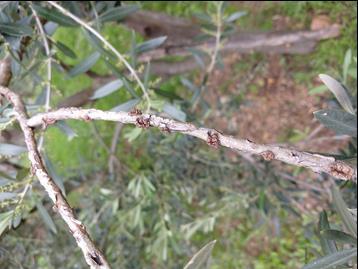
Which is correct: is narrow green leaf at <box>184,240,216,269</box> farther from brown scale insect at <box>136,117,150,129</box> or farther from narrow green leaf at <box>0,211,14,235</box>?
narrow green leaf at <box>0,211,14,235</box>

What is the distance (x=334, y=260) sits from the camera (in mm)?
632

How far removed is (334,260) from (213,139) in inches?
9.8

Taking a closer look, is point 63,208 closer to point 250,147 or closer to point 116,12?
point 250,147

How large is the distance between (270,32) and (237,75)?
894mm

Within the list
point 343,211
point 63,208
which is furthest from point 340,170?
point 63,208

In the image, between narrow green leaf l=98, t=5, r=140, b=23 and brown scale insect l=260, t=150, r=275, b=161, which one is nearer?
brown scale insect l=260, t=150, r=275, b=161

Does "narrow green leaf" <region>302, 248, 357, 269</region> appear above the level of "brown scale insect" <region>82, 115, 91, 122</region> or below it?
below

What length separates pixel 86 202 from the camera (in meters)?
2.19

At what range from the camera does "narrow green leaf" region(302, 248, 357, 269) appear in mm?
→ 621

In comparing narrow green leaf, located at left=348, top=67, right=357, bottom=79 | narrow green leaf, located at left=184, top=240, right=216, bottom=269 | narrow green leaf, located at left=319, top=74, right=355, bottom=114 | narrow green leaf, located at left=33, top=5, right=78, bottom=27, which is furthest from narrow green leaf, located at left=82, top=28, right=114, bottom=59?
narrow green leaf, located at left=348, top=67, right=357, bottom=79

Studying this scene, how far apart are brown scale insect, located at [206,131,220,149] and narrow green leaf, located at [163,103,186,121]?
650mm

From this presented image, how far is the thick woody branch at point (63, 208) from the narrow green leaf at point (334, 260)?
0.30m

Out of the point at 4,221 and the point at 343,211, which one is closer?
the point at 343,211

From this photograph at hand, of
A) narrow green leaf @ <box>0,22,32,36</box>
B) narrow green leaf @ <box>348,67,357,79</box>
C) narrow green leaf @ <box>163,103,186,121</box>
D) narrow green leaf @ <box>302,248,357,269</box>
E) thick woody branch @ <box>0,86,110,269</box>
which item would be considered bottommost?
narrow green leaf @ <box>348,67,357,79</box>
